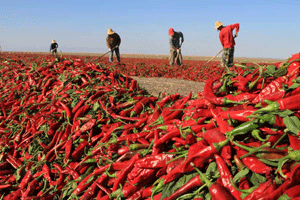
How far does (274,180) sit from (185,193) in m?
0.72

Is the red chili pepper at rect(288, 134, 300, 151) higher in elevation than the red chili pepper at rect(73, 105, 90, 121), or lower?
higher

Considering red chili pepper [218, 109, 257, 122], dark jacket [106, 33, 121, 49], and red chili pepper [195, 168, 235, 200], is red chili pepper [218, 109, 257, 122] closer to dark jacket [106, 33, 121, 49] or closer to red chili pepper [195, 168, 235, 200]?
red chili pepper [195, 168, 235, 200]

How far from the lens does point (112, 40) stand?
17234 millimetres

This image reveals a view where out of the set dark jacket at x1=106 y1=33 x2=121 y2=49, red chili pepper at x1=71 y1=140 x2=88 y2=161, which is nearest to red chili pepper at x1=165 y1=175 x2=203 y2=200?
red chili pepper at x1=71 y1=140 x2=88 y2=161

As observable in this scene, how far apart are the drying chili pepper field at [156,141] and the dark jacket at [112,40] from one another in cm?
1250

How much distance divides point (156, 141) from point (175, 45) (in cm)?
1722

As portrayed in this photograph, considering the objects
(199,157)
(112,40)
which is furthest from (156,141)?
(112,40)

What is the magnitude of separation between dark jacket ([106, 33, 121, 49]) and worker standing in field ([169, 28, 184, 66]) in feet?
13.3

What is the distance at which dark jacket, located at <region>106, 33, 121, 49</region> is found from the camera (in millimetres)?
17172

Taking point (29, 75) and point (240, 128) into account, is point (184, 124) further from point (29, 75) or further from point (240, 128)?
point (29, 75)

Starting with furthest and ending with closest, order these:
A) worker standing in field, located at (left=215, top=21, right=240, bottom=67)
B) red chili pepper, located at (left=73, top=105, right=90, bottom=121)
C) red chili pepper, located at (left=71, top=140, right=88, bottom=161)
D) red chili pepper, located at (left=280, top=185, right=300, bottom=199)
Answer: worker standing in field, located at (left=215, top=21, right=240, bottom=67), red chili pepper, located at (left=73, top=105, right=90, bottom=121), red chili pepper, located at (left=71, top=140, right=88, bottom=161), red chili pepper, located at (left=280, top=185, right=300, bottom=199)

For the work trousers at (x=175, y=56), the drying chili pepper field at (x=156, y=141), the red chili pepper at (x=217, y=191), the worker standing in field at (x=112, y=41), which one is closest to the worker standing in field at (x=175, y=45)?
the work trousers at (x=175, y=56)

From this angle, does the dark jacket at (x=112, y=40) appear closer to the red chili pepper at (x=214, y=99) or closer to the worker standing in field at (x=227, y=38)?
the worker standing in field at (x=227, y=38)

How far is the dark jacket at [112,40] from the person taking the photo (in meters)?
17.2
